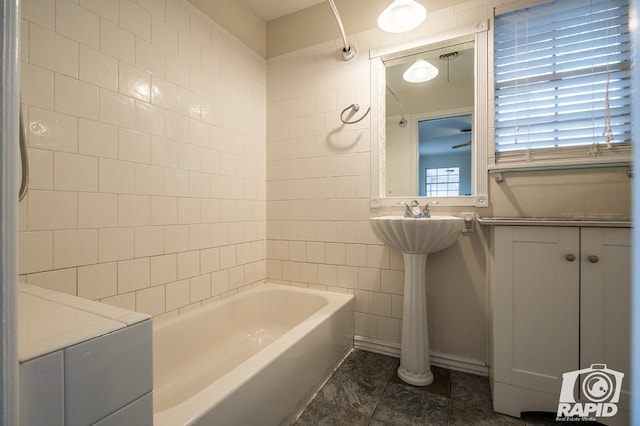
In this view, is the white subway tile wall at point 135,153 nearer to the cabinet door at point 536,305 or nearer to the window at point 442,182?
the window at point 442,182

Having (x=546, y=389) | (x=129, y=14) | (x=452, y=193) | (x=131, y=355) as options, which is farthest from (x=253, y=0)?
(x=546, y=389)

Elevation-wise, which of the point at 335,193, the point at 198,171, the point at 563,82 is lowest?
the point at 335,193

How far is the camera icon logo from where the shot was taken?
3.78 ft

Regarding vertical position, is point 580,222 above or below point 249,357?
above

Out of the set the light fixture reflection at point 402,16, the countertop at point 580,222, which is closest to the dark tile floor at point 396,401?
the countertop at point 580,222

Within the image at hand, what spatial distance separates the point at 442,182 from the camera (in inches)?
72.7

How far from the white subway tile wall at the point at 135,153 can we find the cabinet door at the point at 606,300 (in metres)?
1.90

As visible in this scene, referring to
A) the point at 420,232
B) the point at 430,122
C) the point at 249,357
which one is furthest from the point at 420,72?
the point at 249,357

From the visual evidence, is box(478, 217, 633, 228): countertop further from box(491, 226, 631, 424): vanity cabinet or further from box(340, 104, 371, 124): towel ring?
Answer: box(340, 104, 371, 124): towel ring

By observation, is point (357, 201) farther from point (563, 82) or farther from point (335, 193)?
point (563, 82)

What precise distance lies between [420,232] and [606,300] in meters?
0.77

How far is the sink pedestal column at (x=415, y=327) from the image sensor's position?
5.25 ft

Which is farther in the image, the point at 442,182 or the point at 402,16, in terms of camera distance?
the point at 442,182

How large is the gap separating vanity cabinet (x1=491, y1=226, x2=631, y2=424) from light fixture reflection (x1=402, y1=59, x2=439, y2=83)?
119 centimetres
